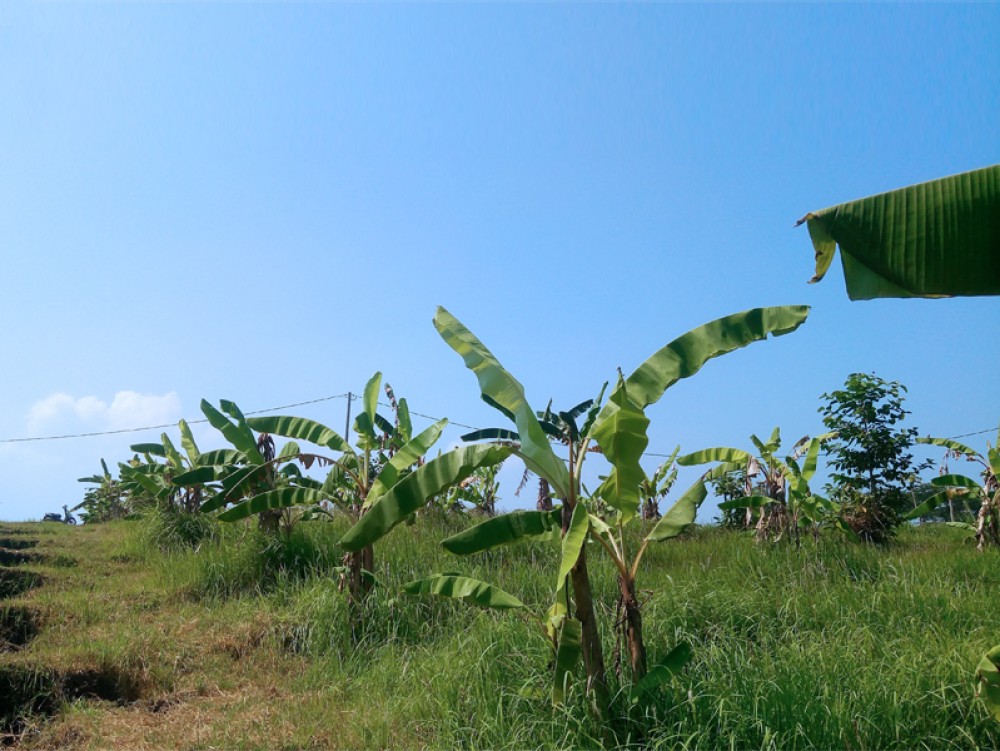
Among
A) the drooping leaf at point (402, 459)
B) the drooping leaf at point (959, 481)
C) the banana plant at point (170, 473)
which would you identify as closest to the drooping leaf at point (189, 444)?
the banana plant at point (170, 473)

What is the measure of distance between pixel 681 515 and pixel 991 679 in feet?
6.87

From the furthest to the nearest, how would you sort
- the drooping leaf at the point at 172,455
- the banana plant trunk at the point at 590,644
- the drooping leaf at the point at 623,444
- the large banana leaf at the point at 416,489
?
the drooping leaf at the point at 172,455, the large banana leaf at the point at 416,489, the banana plant trunk at the point at 590,644, the drooping leaf at the point at 623,444

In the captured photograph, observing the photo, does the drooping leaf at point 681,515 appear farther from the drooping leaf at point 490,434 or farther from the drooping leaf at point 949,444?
the drooping leaf at point 949,444

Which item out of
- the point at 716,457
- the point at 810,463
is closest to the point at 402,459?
the point at 716,457

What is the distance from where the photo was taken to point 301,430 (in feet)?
30.7

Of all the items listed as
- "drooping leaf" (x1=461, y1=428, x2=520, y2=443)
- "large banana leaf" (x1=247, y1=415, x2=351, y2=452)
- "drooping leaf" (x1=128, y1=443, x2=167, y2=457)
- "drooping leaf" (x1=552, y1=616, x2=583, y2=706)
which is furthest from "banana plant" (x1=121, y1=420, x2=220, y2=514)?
"drooping leaf" (x1=552, y1=616, x2=583, y2=706)

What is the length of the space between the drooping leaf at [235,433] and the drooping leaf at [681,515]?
5.99 metres

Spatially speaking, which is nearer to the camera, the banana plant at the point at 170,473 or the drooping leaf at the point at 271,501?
the drooping leaf at the point at 271,501

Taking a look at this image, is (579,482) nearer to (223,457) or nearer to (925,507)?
(223,457)

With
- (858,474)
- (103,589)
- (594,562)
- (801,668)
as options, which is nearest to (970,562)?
(858,474)

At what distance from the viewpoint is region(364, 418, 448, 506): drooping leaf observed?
6.82 meters

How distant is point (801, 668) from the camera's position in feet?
18.0

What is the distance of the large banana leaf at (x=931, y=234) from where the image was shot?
386cm

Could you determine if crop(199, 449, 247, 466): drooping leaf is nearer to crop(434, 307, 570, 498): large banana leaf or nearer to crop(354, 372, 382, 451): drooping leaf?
crop(354, 372, 382, 451): drooping leaf
